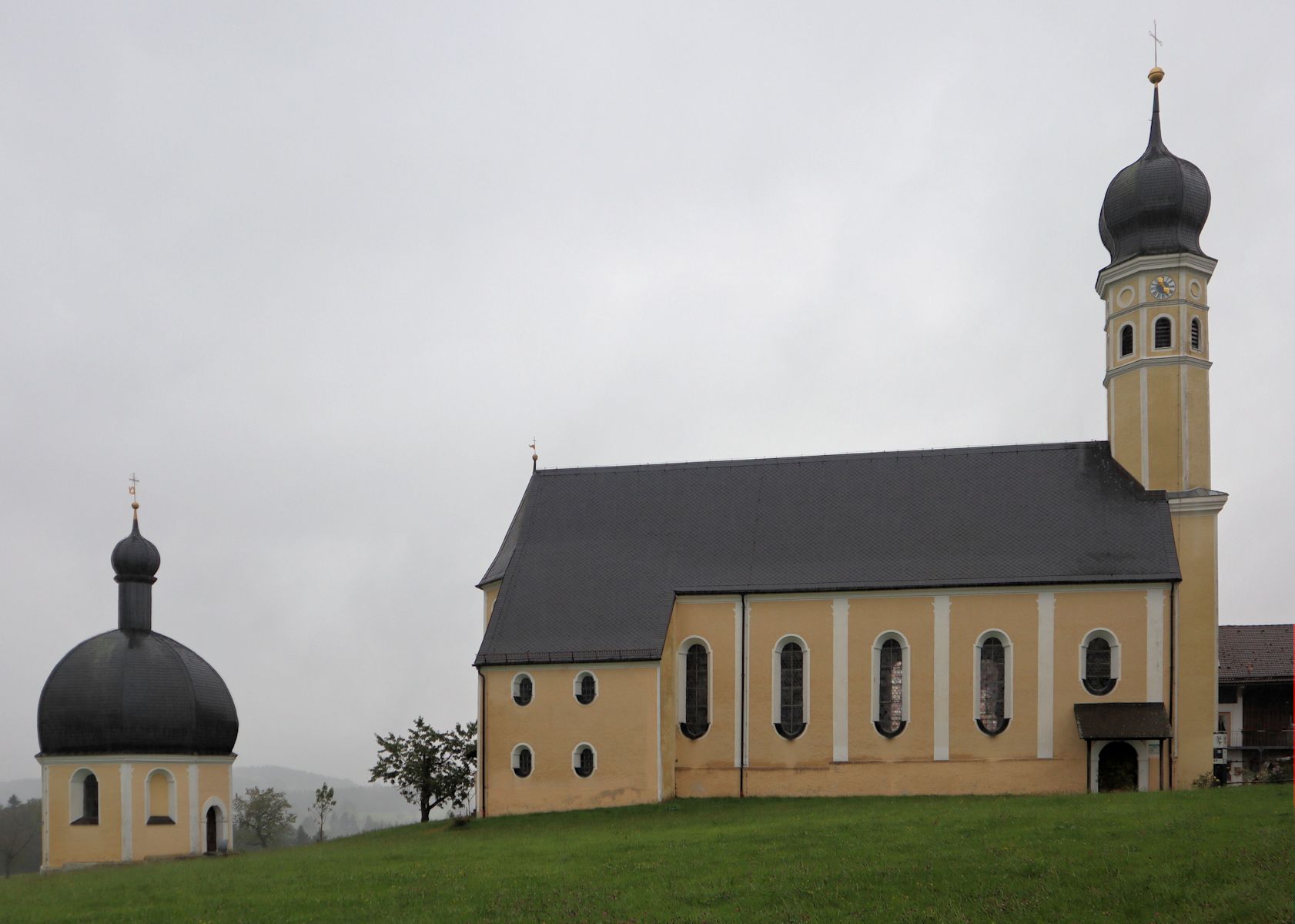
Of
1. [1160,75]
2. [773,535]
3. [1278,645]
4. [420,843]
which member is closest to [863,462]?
[773,535]

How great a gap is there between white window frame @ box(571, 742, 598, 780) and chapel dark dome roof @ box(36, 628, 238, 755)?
12377 mm

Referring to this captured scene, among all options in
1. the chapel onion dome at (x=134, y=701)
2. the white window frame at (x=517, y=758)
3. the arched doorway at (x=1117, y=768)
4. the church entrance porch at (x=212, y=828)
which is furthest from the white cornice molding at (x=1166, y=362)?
the church entrance porch at (x=212, y=828)

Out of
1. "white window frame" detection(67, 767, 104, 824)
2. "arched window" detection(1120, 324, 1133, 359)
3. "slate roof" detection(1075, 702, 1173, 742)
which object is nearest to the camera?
"slate roof" detection(1075, 702, 1173, 742)

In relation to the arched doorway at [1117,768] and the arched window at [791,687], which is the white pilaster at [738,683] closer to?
the arched window at [791,687]

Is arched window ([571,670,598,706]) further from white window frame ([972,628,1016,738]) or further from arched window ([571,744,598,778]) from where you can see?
white window frame ([972,628,1016,738])

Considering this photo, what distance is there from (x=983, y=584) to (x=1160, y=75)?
16.3m

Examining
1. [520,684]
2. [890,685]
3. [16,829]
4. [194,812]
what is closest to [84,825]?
[194,812]

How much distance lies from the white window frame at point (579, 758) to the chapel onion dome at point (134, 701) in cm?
1238

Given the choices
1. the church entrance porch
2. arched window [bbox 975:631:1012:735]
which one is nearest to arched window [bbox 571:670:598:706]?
arched window [bbox 975:631:1012:735]

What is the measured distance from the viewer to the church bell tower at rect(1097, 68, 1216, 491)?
36.9 m

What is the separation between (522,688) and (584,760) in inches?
110

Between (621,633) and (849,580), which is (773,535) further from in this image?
(621,633)

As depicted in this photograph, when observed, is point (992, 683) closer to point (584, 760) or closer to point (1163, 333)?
point (1163, 333)

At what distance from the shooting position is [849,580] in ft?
123
